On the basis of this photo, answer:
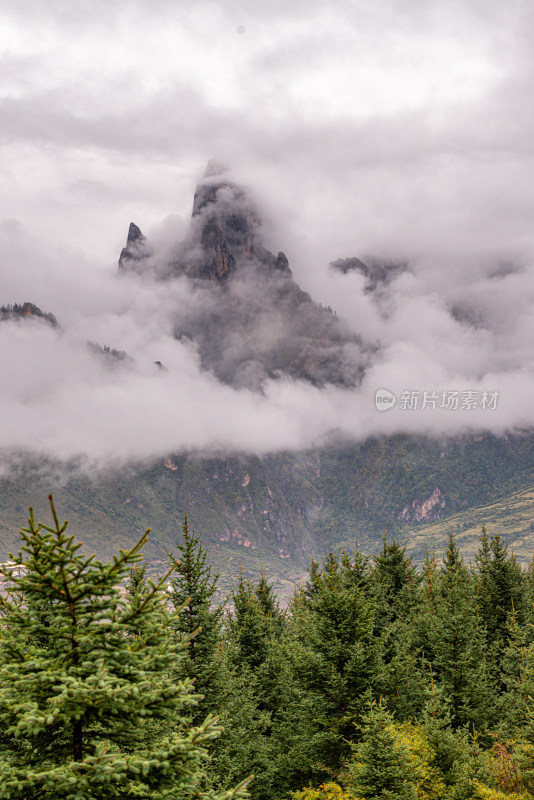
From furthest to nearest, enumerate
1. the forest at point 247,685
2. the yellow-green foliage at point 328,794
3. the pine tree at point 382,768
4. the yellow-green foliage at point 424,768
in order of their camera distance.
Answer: the yellow-green foliage at point 424,768 < the yellow-green foliage at point 328,794 < the pine tree at point 382,768 < the forest at point 247,685

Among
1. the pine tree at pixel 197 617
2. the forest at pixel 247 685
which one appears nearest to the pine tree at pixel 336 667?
the forest at pixel 247 685

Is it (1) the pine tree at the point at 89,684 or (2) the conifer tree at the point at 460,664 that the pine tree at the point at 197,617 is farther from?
(1) the pine tree at the point at 89,684

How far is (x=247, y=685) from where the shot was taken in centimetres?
3844

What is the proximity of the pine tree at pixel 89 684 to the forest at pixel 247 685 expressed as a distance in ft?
0.15

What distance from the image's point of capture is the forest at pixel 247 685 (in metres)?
9.24

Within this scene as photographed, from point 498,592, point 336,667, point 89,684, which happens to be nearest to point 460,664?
point 336,667

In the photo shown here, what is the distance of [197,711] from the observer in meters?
25.7

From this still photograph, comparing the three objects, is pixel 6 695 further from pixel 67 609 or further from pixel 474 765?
pixel 474 765

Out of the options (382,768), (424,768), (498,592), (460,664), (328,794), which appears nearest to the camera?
(382,768)

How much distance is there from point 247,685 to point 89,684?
33775 mm

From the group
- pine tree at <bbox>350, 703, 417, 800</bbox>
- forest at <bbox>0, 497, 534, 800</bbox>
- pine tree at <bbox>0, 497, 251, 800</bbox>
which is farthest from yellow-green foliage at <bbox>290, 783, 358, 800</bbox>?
pine tree at <bbox>0, 497, 251, 800</bbox>

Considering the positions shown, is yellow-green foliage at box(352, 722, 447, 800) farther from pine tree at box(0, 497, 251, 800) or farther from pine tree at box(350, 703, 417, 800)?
pine tree at box(0, 497, 251, 800)

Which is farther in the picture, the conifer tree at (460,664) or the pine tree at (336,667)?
the conifer tree at (460,664)

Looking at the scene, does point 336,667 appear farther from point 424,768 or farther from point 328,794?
point 424,768
